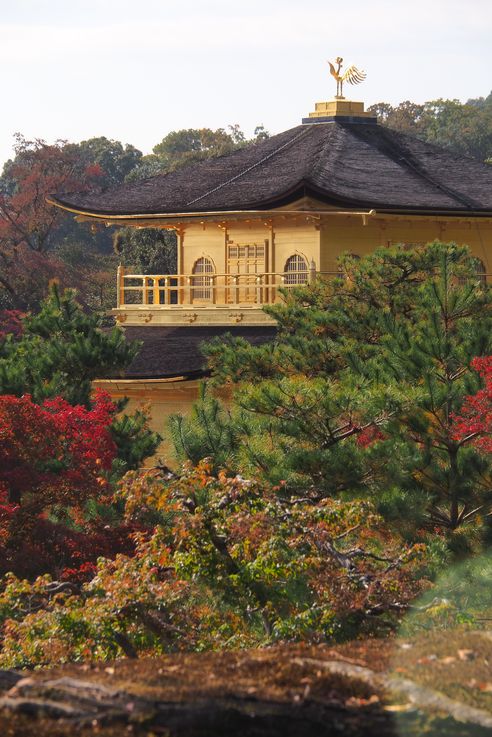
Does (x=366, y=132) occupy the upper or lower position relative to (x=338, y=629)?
upper

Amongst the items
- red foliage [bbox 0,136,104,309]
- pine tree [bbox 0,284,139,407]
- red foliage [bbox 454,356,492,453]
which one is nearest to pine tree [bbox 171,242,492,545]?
red foliage [bbox 454,356,492,453]

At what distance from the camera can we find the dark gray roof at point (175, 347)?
2820 cm

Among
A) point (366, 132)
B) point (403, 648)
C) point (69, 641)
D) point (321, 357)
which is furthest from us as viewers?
point (366, 132)

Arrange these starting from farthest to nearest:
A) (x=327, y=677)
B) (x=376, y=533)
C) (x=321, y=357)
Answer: (x=321, y=357)
(x=376, y=533)
(x=327, y=677)

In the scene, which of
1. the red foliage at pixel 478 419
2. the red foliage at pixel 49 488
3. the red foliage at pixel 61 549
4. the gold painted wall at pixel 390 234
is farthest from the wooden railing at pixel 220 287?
the red foliage at pixel 478 419

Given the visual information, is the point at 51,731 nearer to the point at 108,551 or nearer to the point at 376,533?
the point at 376,533

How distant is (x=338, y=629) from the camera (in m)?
11.6

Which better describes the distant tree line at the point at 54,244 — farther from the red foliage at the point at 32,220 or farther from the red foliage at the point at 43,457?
the red foliage at the point at 43,457

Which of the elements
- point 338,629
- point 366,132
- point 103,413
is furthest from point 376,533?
point 366,132

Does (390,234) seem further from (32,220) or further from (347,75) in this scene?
(32,220)

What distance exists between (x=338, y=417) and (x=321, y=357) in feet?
13.7

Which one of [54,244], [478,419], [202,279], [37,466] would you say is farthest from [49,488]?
[54,244]

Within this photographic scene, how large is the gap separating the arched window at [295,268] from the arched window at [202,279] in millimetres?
2173

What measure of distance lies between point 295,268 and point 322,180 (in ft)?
8.38
